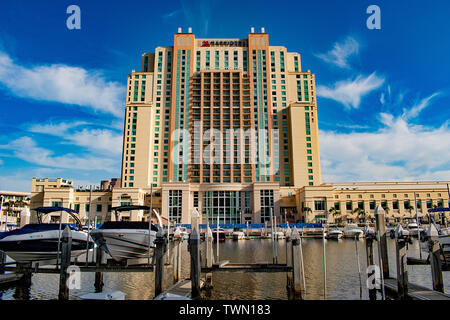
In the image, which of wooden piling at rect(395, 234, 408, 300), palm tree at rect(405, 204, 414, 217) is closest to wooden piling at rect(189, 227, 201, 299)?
wooden piling at rect(395, 234, 408, 300)

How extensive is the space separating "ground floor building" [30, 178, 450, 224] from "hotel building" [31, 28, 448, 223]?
0.32m

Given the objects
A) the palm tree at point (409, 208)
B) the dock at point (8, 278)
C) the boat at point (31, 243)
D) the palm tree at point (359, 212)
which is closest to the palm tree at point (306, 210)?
the palm tree at point (359, 212)

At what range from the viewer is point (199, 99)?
11175cm

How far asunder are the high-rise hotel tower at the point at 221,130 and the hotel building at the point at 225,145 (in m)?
0.35

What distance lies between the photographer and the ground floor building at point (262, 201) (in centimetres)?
9725

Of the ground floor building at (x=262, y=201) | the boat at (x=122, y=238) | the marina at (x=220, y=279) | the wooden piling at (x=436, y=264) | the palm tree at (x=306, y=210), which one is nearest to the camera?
the wooden piling at (x=436, y=264)

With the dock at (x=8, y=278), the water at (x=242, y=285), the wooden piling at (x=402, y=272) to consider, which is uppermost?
the wooden piling at (x=402, y=272)

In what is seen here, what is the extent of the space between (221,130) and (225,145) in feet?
17.9

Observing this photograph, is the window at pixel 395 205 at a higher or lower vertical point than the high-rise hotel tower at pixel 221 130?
lower

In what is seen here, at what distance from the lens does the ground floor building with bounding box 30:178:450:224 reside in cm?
9725

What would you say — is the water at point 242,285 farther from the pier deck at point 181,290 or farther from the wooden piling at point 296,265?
the wooden piling at point 296,265

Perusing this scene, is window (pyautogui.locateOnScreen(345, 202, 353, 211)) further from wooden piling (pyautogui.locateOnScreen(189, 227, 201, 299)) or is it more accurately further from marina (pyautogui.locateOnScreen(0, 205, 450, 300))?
wooden piling (pyautogui.locateOnScreen(189, 227, 201, 299))
